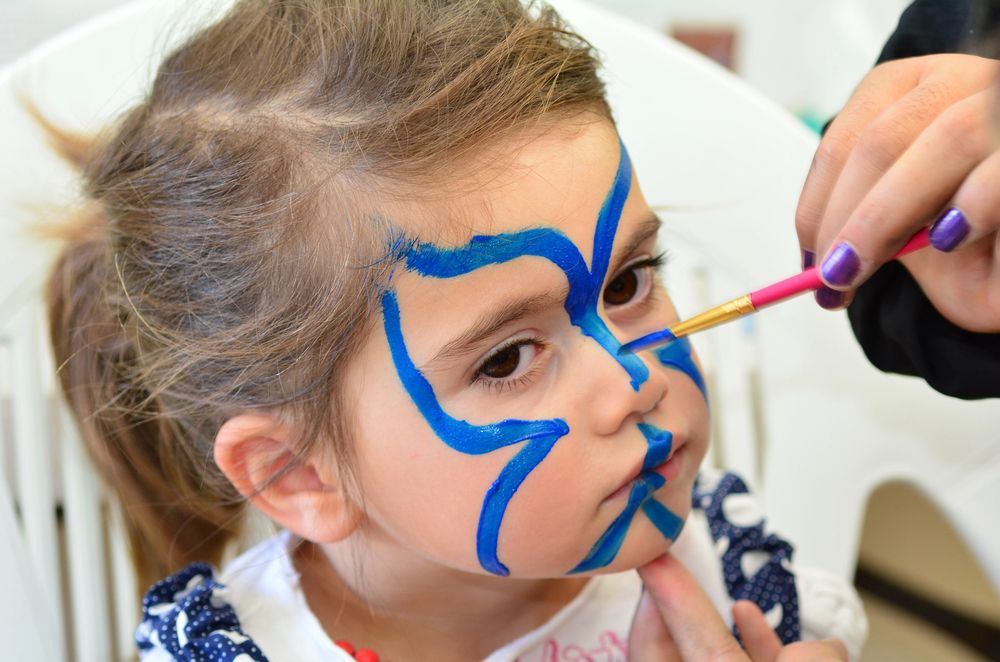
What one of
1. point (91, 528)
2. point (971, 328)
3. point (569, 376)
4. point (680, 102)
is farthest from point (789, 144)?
point (91, 528)

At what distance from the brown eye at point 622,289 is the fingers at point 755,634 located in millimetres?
256

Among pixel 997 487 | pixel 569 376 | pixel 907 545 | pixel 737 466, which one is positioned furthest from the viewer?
pixel 907 545

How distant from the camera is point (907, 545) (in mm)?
1482

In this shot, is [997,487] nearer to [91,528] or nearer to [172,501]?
[172,501]

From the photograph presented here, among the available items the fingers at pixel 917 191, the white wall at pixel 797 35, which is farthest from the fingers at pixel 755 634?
the white wall at pixel 797 35

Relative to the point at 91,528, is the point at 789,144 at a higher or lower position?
lower

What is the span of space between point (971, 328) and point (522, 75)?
37 centimetres

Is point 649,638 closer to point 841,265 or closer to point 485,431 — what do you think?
point 485,431

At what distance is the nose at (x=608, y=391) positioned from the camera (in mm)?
704

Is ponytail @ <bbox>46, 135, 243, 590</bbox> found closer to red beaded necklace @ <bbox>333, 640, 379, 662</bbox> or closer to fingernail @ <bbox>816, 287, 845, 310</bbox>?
red beaded necklace @ <bbox>333, 640, 379, 662</bbox>

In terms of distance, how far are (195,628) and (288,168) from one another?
0.36 m

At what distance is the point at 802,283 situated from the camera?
618 millimetres

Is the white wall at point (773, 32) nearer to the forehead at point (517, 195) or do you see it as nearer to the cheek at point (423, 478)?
the forehead at point (517, 195)

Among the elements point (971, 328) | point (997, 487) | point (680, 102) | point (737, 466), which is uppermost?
point (680, 102)
